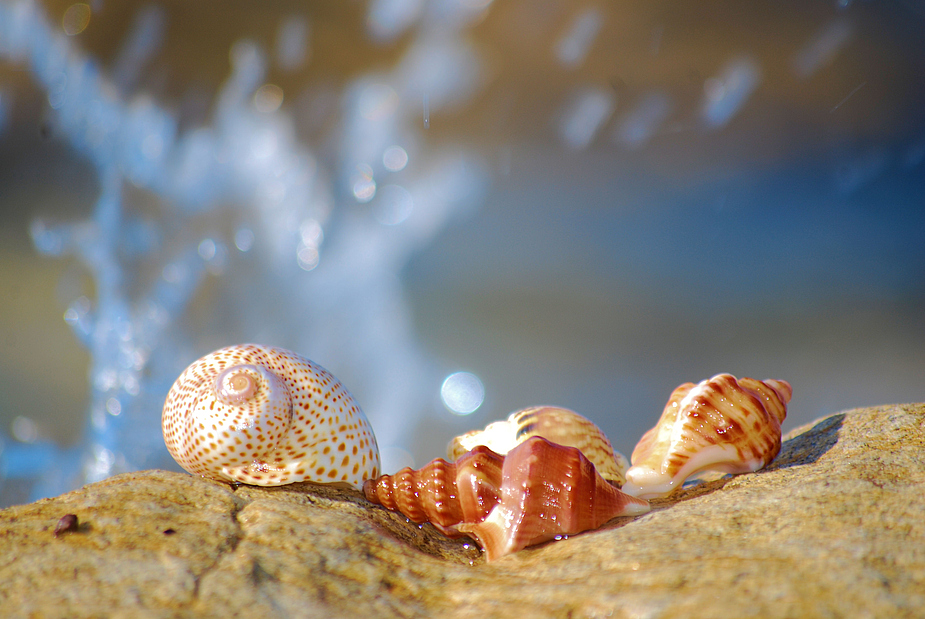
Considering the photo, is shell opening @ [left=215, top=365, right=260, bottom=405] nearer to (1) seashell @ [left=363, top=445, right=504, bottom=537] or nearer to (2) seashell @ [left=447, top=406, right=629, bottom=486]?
(1) seashell @ [left=363, top=445, right=504, bottom=537]

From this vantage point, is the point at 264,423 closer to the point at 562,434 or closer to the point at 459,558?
the point at 459,558

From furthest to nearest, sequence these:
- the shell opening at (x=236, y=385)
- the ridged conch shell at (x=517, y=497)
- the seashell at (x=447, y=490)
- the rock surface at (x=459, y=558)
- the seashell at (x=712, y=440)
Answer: the seashell at (x=712, y=440) < the shell opening at (x=236, y=385) < the seashell at (x=447, y=490) < the ridged conch shell at (x=517, y=497) < the rock surface at (x=459, y=558)

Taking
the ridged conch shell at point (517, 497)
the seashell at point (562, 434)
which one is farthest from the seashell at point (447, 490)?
the seashell at point (562, 434)

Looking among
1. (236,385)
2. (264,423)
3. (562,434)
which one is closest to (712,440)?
(562,434)

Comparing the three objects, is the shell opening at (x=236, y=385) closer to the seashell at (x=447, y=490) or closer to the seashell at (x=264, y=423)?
the seashell at (x=264, y=423)

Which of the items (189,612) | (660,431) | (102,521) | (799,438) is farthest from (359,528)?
(799,438)

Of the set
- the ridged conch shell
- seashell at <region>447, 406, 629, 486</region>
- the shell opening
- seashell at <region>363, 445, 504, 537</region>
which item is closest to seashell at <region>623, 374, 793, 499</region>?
seashell at <region>447, 406, 629, 486</region>

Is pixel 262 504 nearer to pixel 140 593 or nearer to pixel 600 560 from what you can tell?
pixel 140 593
